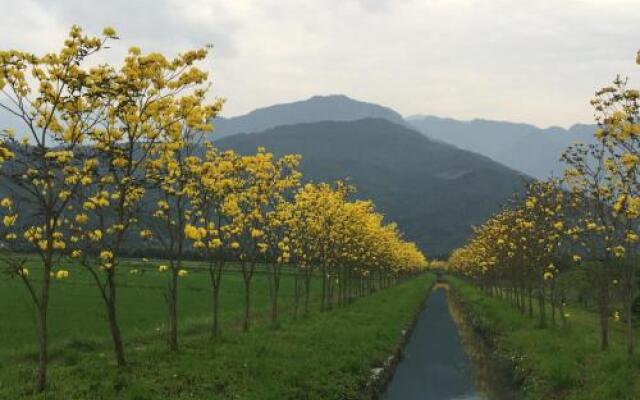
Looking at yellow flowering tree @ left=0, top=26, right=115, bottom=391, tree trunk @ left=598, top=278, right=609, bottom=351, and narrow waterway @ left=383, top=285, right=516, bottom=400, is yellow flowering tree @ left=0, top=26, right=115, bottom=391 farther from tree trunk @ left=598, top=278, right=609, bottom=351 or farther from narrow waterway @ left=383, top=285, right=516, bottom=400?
tree trunk @ left=598, top=278, right=609, bottom=351

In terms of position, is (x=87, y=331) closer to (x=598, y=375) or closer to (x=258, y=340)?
(x=258, y=340)

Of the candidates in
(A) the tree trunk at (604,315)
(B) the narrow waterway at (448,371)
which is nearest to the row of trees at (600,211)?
(A) the tree trunk at (604,315)

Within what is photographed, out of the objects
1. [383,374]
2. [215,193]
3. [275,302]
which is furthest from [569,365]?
[275,302]

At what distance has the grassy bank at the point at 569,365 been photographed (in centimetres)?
1938

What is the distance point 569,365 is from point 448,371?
35.7 ft

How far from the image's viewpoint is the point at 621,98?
19094 mm

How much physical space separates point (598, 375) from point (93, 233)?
58.6 feet

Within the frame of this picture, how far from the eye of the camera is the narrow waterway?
27000 mm

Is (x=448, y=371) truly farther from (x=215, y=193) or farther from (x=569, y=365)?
(x=215, y=193)

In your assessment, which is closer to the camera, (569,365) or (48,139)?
(48,139)

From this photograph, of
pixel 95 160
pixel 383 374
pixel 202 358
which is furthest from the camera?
pixel 383 374

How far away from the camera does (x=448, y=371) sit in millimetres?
33156

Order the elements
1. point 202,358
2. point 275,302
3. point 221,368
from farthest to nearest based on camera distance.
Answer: point 275,302, point 202,358, point 221,368

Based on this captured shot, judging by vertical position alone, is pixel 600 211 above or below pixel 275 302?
above
